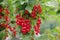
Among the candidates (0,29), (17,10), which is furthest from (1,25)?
(17,10)

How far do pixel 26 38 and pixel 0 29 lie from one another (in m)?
0.40

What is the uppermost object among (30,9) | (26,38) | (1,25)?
(30,9)

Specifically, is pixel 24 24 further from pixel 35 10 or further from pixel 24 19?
pixel 35 10

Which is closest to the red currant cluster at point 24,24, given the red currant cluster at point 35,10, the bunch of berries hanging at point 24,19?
the bunch of berries hanging at point 24,19

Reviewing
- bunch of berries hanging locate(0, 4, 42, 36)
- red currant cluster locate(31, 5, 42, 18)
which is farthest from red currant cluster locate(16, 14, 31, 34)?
red currant cluster locate(31, 5, 42, 18)

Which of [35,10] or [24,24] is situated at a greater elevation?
[35,10]

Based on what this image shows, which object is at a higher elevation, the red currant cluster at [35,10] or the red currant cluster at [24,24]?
the red currant cluster at [35,10]

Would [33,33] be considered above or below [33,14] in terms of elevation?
below

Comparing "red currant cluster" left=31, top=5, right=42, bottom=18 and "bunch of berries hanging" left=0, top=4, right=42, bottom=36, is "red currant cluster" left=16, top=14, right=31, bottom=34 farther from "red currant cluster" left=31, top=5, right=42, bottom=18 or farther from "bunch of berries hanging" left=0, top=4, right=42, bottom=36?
"red currant cluster" left=31, top=5, right=42, bottom=18

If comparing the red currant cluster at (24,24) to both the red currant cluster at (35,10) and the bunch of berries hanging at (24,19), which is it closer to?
the bunch of berries hanging at (24,19)

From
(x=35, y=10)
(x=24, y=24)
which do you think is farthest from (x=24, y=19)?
(x=35, y=10)

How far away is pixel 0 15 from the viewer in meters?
2.69

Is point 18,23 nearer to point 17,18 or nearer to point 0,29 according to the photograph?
point 17,18

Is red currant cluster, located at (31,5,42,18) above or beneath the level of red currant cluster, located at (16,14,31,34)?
above
